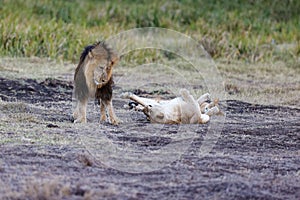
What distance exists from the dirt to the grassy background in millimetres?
5347

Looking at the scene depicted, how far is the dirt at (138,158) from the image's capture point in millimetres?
4039

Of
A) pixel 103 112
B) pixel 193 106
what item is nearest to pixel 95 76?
pixel 103 112

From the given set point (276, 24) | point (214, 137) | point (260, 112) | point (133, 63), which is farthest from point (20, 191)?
point (276, 24)

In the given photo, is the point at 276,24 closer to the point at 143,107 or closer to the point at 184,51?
the point at 184,51

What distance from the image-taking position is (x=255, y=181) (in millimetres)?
4371

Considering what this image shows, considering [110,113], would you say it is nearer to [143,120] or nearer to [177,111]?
[143,120]

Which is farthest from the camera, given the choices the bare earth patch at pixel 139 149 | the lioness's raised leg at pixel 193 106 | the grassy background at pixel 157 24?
the grassy background at pixel 157 24

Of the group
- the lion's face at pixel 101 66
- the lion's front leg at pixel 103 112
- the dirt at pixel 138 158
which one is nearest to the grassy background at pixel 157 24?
the dirt at pixel 138 158

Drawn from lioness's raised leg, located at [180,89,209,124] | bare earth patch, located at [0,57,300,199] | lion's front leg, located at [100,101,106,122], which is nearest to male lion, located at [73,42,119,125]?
lion's front leg, located at [100,101,106,122]

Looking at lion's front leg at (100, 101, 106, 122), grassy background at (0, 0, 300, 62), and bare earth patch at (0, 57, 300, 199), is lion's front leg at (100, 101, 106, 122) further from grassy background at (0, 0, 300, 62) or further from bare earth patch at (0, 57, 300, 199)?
grassy background at (0, 0, 300, 62)

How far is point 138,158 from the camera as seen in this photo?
16.3 ft

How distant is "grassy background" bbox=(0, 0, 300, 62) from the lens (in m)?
13.0

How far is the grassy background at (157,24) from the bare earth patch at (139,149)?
518 centimetres

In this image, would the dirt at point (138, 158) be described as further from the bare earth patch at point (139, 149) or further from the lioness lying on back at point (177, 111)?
the lioness lying on back at point (177, 111)
